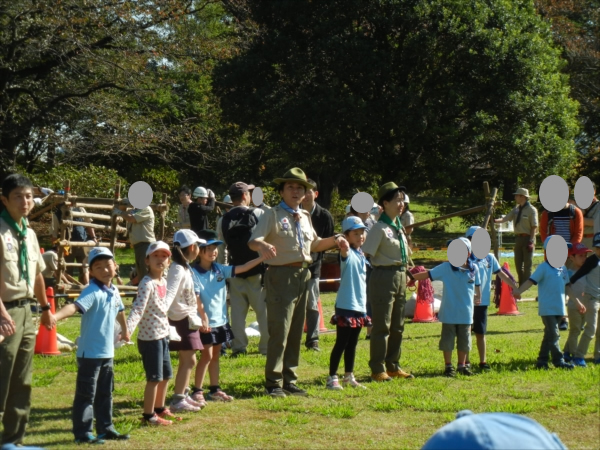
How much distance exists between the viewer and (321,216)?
435 inches

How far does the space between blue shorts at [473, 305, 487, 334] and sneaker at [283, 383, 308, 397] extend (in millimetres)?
2350

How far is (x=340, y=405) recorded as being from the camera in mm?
7754

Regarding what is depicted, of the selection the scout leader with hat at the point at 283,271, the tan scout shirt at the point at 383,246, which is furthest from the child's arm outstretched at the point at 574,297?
the scout leader with hat at the point at 283,271

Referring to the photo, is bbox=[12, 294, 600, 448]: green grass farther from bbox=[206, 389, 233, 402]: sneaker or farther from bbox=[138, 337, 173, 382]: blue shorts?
bbox=[138, 337, 173, 382]: blue shorts

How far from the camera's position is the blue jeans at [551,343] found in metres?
9.41

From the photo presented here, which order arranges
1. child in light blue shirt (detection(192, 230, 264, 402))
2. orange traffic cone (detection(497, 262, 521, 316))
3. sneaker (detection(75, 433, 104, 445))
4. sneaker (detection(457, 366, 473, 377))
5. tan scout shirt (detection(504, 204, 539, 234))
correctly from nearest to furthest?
sneaker (detection(75, 433, 104, 445)) → child in light blue shirt (detection(192, 230, 264, 402)) → sneaker (detection(457, 366, 473, 377)) → orange traffic cone (detection(497, 262, 521, 316)) → tan scout shirt (detection(504, 204, 539, 234))

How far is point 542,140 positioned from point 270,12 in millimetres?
8031

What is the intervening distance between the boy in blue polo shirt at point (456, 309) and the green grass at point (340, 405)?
302 millimetres

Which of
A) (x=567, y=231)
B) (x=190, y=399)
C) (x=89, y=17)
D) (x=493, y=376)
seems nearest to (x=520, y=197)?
(x=567, y=231)

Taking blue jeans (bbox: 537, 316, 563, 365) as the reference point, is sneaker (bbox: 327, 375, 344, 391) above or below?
below

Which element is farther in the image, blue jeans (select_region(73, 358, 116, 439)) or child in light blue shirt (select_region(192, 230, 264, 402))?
child in light blue shirt (select_region(192, 230, 264, 402))

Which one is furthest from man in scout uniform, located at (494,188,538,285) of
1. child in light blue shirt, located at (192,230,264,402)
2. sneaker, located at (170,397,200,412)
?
sneaker, located at (170,397,200,412)

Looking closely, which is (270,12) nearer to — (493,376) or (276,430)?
(493,376)

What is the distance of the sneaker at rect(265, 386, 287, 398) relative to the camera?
8.14m
